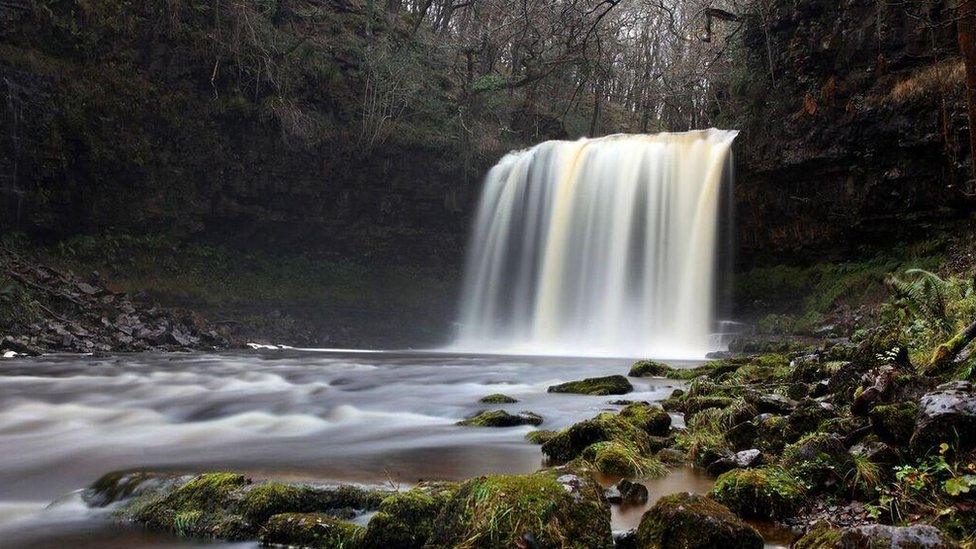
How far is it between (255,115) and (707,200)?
11668mm

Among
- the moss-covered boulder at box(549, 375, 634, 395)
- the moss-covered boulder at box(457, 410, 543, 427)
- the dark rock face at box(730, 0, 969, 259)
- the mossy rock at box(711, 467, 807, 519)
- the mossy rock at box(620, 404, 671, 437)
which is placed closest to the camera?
the mossy rock at box(711, 467, 807, 519)

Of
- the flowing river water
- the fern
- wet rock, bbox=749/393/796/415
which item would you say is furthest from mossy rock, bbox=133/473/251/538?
the fern

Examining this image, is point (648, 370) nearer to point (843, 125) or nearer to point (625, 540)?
point (625, 540)

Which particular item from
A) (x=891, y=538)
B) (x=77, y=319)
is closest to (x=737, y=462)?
(x=891, y=538)

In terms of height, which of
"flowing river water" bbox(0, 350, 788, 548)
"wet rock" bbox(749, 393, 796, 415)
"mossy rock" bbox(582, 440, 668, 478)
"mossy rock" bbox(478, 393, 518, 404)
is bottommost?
"flowing river water" bbox(0, 350, 788, 548)

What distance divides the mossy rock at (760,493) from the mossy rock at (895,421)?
627 millimetres

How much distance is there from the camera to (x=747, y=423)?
439 cm

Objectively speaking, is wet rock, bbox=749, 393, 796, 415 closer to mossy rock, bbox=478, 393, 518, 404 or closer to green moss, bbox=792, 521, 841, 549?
green moss, bbox=792, 521, 841, 549

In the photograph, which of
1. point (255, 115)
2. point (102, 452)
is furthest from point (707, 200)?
point (102, 452)

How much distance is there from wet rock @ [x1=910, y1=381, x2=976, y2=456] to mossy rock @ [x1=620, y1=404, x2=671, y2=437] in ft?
6.36

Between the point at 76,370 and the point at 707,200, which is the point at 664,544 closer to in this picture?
the point at 76,370

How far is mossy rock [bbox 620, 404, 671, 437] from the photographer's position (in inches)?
198

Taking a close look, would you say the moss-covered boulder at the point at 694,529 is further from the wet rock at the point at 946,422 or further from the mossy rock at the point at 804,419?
the mossy rock at the point at 804,419

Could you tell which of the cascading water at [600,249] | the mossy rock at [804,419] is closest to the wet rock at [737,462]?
the mossy rock at [804,419]
